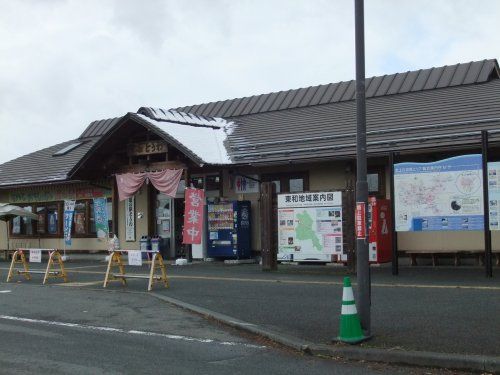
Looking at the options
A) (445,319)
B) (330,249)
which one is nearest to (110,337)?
(445,319)

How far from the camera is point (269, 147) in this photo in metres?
21.1

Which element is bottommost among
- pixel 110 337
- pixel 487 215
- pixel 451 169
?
pixel 110 337

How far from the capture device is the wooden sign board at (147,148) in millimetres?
22094

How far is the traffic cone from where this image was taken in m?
7.77

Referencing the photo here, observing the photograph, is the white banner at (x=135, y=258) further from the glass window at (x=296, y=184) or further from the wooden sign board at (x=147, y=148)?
the wooden sign board at (x=147, y=148)

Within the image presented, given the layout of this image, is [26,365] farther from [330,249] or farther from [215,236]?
[215,236]

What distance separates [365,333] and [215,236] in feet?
44.5

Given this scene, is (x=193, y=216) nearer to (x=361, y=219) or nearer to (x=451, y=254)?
(x=451, y=254)

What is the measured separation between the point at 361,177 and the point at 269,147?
12948 millimetres

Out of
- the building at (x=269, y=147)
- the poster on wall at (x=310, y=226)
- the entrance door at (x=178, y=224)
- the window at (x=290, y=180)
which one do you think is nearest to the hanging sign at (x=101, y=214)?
the building at (x=269, y=147)

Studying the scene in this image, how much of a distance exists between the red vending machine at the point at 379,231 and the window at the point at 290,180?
11.1ft

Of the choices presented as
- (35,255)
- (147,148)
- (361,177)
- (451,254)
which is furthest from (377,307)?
(147,148)

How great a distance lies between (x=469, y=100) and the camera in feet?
64.1

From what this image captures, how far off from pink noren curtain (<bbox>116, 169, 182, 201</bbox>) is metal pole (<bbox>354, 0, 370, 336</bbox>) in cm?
1334
